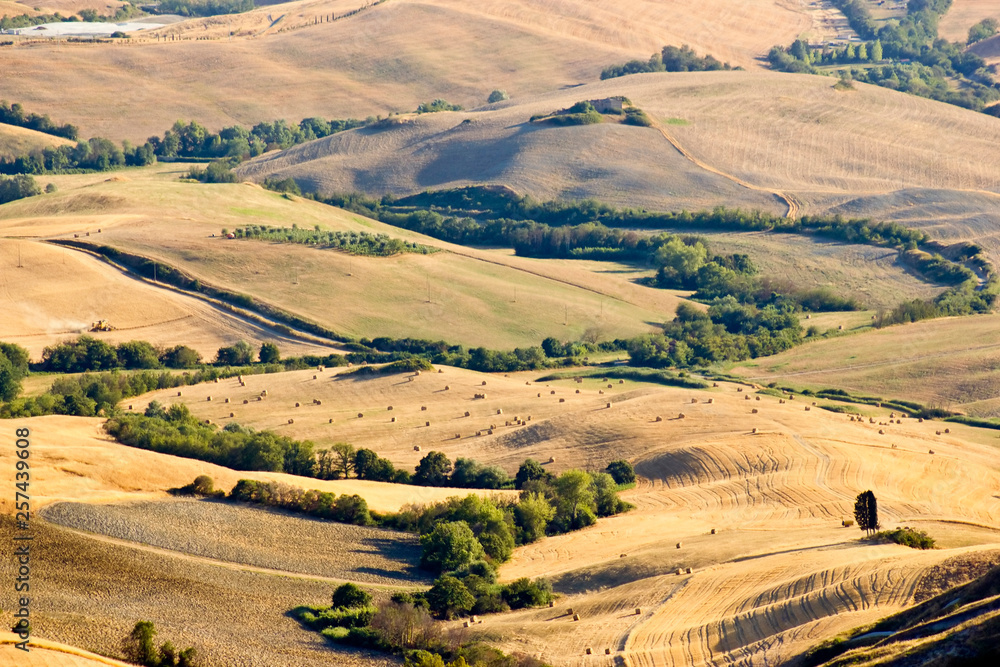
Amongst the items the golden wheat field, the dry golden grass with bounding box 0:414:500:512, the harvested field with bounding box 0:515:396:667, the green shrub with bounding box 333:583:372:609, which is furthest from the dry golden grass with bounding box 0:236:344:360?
the green shrub with bounding box 333:583:372:609

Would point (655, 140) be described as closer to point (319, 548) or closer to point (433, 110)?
point (433, 110)

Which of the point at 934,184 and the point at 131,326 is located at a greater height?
the point at 934,184

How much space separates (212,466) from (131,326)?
4244cm

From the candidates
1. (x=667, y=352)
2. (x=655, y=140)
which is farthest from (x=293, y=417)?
(x=655, y=140)

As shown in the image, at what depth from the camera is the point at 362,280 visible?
390 ft

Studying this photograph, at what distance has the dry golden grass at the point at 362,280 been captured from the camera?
367 ft

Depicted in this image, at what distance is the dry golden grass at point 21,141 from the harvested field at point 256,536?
410 ft

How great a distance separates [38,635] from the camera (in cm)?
4128

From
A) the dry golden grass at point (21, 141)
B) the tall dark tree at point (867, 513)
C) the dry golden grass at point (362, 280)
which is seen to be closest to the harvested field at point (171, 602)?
the tall dark tree at point (867, 513)

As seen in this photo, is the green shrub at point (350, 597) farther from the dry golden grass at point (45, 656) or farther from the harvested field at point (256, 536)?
the dry golden grass at point (45, 656)

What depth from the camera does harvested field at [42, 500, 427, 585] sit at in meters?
53.5

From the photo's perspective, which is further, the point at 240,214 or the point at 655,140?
the point at 655,140

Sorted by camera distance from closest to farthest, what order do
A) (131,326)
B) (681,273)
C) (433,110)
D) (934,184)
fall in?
(131,326) → (681,273) → (934,184) → (433,110)

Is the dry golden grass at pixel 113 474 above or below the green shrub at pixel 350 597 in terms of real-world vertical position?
below
